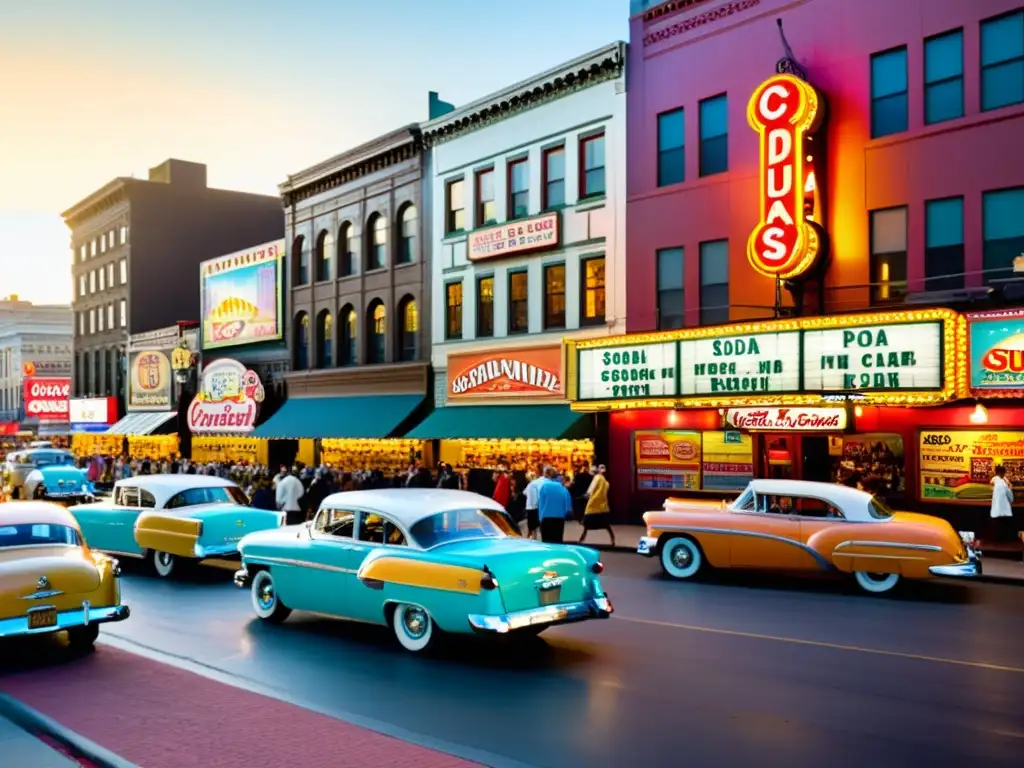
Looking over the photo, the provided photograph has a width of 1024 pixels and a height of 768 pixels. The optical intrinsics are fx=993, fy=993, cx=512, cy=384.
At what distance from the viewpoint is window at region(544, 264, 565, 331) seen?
1150 inches

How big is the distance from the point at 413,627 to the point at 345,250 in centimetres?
2946

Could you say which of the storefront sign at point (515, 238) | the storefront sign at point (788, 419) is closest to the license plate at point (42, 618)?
the storefront sign at point (788, 419)

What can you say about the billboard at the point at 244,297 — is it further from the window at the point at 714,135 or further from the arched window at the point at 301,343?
the window at the point at 714,135

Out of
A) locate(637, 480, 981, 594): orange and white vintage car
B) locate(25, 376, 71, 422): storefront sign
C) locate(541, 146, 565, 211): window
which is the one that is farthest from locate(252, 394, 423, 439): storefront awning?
locate(25, 376, 71, 422): storefront sign

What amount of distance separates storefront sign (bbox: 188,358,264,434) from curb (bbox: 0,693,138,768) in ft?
106

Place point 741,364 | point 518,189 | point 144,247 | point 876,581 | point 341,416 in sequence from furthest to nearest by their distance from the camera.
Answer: point 144,247
point 341,416
point 518,189
point 741,364
point 876,581

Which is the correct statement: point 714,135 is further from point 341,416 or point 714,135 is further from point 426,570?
point 426,570

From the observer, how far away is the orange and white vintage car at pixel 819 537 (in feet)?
47.8

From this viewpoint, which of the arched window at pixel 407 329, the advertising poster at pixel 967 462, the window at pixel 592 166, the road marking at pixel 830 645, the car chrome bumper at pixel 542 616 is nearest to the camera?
the car chrome bumper at pixel 542 616

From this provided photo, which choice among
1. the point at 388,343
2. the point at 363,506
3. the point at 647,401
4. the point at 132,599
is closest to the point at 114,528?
the point at 132,599

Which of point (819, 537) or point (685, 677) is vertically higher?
point (819, 537)

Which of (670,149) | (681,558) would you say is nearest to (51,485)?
(670,149)

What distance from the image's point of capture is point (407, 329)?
35531mm

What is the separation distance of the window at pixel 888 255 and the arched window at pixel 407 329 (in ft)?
55.4
